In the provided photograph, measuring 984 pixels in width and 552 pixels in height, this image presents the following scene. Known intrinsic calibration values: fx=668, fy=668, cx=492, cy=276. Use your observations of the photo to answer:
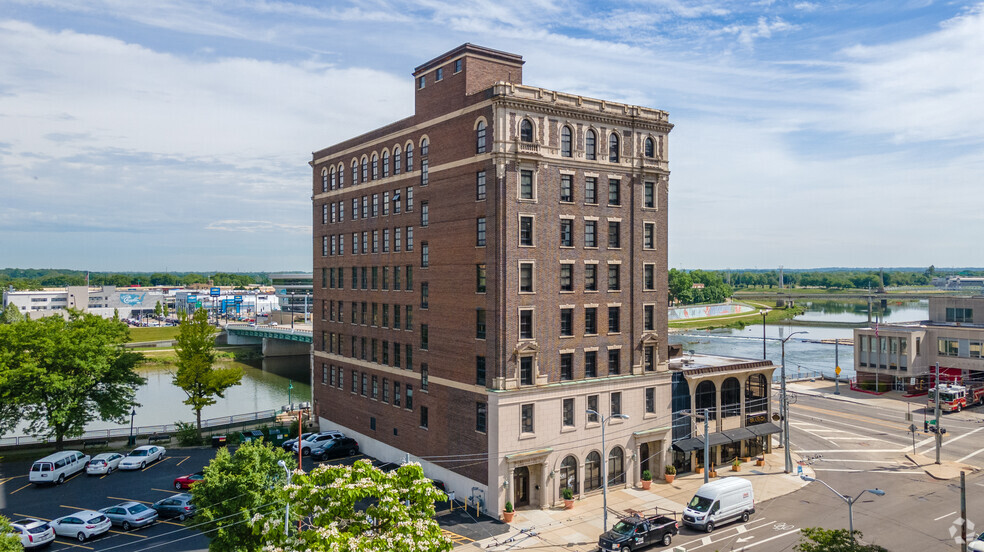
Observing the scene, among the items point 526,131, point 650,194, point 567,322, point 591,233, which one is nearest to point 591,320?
point 567,322

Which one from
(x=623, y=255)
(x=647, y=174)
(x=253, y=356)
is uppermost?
(x=647, y=174)

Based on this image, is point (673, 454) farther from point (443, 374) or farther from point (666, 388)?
point (443, 374)

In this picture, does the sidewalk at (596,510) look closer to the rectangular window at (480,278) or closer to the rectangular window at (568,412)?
the rectangular window at (568,412)

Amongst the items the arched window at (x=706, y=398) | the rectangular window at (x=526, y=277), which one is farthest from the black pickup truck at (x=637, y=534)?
the arched window at (x=706, y=398)

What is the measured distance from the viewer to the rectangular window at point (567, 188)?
1811 inches

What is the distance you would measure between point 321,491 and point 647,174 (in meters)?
36.1

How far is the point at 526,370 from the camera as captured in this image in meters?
43.9

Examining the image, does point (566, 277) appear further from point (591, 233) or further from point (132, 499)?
point (132, 499)

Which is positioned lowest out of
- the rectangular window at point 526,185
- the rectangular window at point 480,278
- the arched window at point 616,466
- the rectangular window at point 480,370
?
the arched window at point 616,466

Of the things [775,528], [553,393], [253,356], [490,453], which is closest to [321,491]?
[490,453]

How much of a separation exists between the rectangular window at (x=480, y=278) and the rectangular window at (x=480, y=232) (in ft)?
4.85

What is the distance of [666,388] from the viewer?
4997cm

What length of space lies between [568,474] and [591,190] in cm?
1971

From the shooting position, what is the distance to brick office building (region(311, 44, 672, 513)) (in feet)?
142
